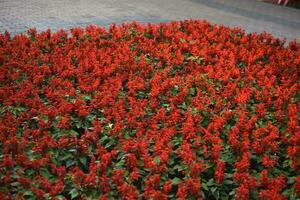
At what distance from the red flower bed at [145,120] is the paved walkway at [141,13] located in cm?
326

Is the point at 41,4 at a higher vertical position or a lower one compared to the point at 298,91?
lower

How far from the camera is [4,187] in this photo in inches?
137

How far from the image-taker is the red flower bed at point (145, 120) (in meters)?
3.63

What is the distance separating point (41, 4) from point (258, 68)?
7370 mm

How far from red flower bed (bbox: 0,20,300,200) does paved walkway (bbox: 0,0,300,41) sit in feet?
10.7

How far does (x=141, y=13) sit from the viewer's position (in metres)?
11.9

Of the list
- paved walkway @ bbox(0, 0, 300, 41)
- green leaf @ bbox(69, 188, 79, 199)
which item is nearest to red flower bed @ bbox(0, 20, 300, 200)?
green leaf @ bbox(69, 188, 79, 199)

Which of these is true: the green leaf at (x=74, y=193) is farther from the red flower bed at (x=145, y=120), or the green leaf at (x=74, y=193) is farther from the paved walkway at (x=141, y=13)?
the paved walkway at (x=141, y=13)

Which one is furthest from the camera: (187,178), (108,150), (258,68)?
(258,68)

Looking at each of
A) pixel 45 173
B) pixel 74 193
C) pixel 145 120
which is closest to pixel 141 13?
pixel 145 120

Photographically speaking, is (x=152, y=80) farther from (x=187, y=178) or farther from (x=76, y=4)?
(x=76, y=4)

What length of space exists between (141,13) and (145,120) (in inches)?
304

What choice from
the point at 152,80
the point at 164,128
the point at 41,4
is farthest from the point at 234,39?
the point at 41,4

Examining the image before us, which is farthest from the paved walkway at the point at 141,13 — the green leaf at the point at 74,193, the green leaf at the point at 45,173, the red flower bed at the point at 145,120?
the green leaf at the point at 74,193
